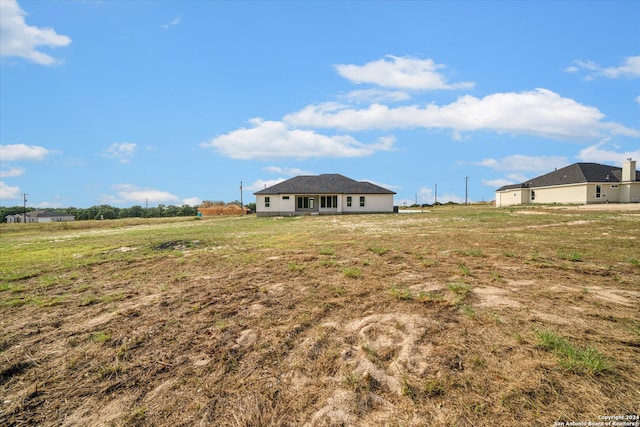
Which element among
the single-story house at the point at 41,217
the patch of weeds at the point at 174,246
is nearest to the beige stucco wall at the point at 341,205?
the patch of weeds at the point at 174,246

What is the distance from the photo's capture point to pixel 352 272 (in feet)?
22.8

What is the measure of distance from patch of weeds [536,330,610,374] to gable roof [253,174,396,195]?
111ft

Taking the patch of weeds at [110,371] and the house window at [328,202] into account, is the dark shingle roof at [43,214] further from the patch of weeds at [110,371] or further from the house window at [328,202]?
the patch of weeds at [110,371]

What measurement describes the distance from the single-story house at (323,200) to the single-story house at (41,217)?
70.3m

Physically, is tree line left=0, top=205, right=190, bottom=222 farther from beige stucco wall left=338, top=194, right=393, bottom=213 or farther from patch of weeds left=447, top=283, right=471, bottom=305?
patch of weeds left=447, top=283, right=471, bottom=305

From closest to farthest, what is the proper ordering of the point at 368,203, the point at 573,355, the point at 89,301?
the point at 573,355 < the point at 89,301 < the point at 368,203

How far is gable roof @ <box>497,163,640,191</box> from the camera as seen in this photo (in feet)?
124

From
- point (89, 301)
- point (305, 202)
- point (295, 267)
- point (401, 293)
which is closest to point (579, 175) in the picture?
point (305, 202)

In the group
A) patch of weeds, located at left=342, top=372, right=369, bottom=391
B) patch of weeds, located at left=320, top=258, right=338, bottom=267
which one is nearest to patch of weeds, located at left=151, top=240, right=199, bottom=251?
patch of weeds, located at left=320, top=258, right=338, bottom=267

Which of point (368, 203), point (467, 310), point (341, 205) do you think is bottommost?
point (467, 310)

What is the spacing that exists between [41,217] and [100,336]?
101 metres

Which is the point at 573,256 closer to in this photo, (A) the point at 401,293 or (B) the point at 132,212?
(A) the point at 401,293

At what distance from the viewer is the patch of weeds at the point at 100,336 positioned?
4.31 metres

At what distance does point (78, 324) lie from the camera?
4.90m
